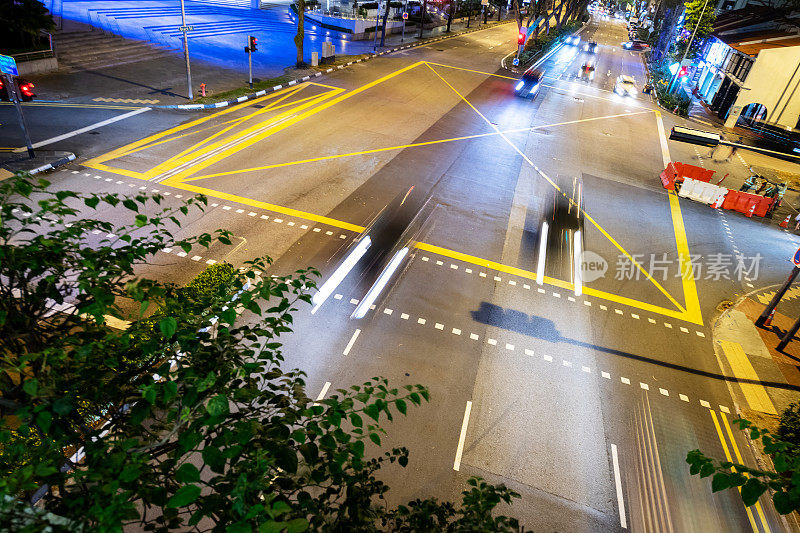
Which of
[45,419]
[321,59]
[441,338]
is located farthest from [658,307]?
[321,59]

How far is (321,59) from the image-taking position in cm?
3400

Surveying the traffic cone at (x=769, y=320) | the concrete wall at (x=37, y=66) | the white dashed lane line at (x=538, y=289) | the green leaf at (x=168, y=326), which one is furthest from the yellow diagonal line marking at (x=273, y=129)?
the traffic cone at (x=769, y=320)

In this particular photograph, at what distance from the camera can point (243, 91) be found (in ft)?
83.8

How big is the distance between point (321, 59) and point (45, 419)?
35630mm

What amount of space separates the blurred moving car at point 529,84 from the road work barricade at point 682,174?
589 inches

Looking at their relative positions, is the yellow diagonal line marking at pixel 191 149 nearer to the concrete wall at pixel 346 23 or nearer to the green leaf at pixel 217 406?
the green leaf at pixel 217 406

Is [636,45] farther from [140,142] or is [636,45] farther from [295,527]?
[295,527]

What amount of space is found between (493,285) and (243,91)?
20134 mm

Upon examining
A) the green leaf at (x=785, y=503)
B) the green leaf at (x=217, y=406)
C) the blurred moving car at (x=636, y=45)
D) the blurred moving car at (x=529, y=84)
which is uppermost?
the blurred moving car at (x=636, y=45)

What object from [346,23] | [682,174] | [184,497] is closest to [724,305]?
[682,174]

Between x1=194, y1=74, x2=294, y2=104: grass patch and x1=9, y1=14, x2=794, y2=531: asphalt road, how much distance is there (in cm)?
122

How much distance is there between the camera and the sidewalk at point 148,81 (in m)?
22.2

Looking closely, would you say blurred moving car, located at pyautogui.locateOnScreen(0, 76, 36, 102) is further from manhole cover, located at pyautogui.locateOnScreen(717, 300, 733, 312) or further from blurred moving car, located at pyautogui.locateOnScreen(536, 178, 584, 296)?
manhole cover, located at pyautogui.locateOnScreen(717, 300, 733, 312)

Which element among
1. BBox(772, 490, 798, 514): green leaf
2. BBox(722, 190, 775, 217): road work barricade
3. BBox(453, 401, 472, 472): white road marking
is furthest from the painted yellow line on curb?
BBox(722, 190, 775, 217): road work barricade
